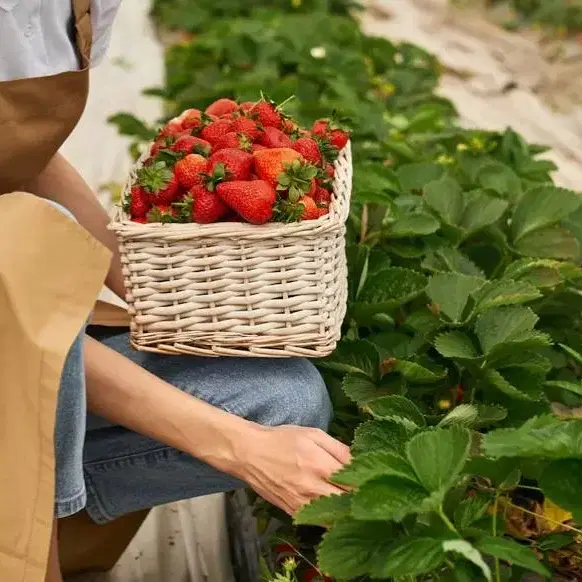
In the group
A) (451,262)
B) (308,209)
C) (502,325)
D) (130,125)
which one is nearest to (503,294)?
(502,325)

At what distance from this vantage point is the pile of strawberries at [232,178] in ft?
4.58

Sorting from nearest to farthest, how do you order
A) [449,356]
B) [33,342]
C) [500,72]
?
[33,342]
[449,356]
[500,72]

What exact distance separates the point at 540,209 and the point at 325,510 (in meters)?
1.00

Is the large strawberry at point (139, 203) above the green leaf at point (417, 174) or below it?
above

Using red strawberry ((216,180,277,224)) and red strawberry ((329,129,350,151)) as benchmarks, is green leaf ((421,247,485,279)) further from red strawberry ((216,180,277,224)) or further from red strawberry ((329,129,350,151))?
red strawberry ((216,180,277,224))

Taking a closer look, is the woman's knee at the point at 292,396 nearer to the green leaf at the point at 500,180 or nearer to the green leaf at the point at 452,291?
the green leaf at the point at 452,291

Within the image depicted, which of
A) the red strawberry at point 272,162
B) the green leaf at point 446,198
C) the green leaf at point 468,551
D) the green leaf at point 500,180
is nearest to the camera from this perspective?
the green leaf at point 468,551

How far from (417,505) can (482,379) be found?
552 millimetres

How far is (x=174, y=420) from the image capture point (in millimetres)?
1360

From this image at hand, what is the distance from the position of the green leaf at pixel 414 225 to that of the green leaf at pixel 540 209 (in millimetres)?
171

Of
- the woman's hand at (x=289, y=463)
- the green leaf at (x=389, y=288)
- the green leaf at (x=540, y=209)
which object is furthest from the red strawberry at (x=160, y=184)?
the green leaf at (x=540, y=209)

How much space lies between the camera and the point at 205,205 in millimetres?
1402

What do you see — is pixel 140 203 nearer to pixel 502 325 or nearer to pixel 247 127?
pixel 247 127

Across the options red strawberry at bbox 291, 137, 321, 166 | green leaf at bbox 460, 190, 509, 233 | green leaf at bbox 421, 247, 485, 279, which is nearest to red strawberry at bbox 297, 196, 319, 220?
red strawberry at bbox 291, 137, 321, 166
